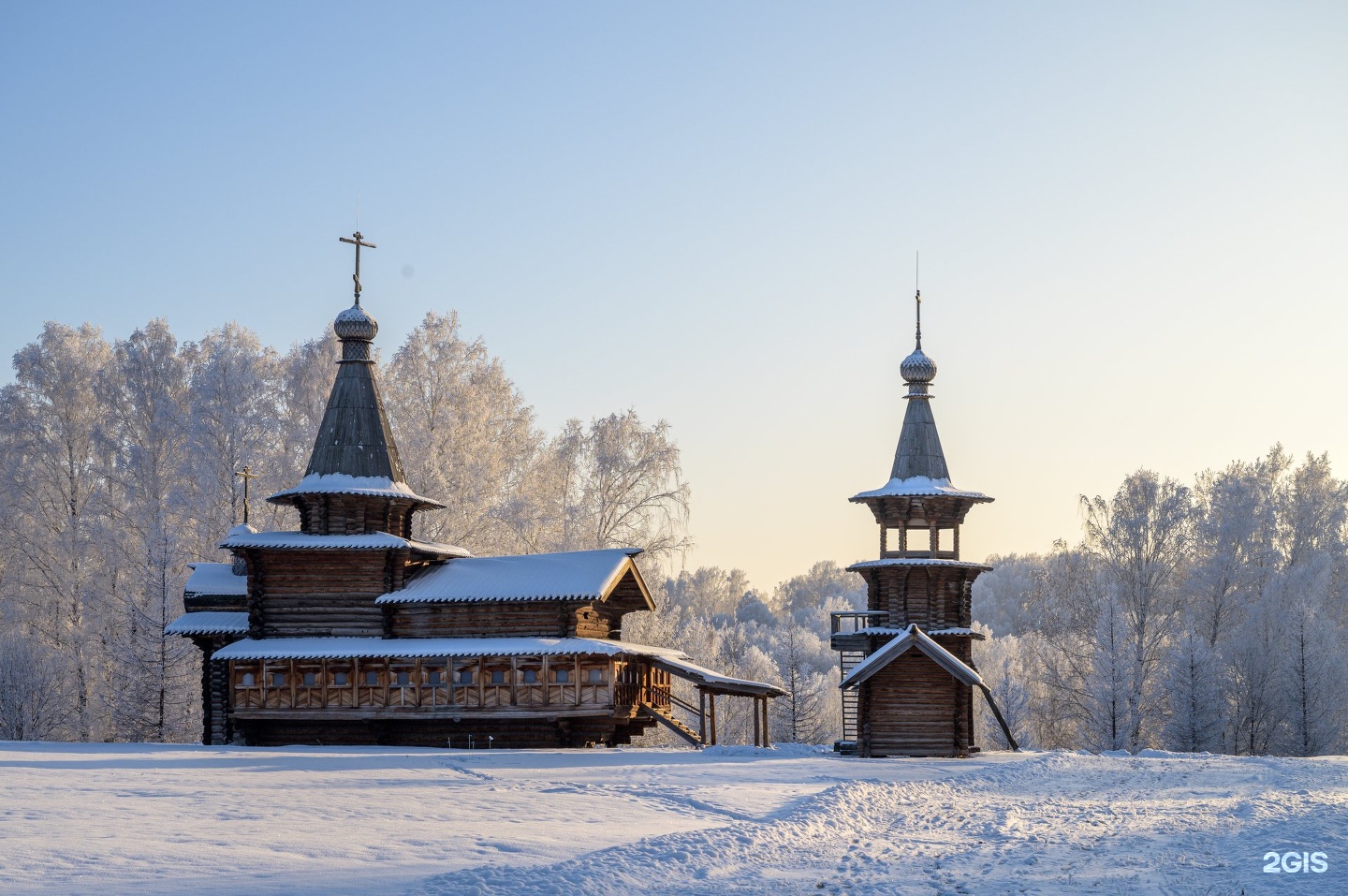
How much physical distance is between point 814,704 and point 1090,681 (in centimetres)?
1007

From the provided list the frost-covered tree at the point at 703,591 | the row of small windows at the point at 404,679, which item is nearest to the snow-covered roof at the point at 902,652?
the row of small windows at the point at 404,679

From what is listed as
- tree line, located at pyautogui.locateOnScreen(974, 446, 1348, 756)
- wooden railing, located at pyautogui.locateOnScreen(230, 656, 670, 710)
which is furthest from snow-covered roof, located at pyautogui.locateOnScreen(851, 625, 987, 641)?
tree line, located at pyautogui.locateOnScreen(974, 446, 1348, 756)

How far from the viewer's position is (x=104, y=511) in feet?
139

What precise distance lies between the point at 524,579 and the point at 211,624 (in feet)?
25.4

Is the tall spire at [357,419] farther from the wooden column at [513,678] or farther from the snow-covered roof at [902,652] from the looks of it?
the snow-covered roof at [902,652]

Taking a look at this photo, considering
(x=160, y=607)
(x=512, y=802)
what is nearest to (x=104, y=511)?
(x=160, y=607)

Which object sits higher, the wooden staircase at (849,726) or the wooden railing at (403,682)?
the wooden railing at (403,682)

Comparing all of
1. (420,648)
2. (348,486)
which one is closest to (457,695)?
(420,648)

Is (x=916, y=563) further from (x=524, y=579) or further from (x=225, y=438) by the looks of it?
(x=225, y=438)

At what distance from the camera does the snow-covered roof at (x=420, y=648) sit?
28281mm

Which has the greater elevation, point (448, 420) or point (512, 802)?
point (448, 420)

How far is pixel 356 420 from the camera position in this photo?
3222 centimetres

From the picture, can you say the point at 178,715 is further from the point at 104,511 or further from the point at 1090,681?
the point at 1090,681

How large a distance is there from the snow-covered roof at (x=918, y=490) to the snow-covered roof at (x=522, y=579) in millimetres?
6205
